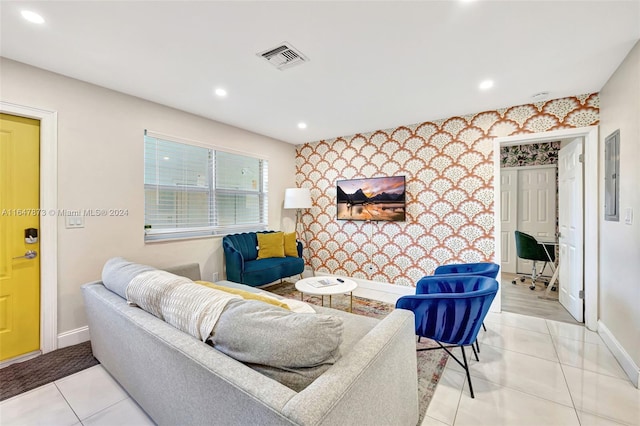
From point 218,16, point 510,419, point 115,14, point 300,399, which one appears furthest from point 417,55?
point 510,419

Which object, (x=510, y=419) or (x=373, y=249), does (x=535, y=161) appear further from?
(x=510, y=419)

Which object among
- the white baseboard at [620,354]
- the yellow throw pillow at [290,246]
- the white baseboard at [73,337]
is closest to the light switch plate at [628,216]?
the white baseboard at [620,354]

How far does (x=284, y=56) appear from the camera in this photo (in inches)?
85.8

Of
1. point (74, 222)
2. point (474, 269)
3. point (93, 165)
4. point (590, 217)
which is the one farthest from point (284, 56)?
point (590, 217)

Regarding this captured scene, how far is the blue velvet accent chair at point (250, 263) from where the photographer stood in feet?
11.5

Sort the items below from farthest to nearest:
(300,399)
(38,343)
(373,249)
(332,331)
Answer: (373,249) < (38,343) < (332,331) < (300,399)

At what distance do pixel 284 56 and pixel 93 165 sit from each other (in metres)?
2.11

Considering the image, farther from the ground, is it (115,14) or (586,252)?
(115,14)

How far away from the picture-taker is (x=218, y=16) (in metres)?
1.75

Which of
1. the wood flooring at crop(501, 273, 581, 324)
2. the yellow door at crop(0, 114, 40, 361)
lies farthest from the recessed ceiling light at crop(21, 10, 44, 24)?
the wood flooring at crop(501, 273, 581, 324)

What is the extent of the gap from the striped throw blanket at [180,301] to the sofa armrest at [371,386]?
23.2 inches

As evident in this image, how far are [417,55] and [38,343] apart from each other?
400cm

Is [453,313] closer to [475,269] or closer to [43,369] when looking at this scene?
[475,269]

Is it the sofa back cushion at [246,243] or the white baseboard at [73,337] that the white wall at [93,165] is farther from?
the sofa back cushion at [246,243]
